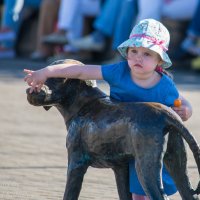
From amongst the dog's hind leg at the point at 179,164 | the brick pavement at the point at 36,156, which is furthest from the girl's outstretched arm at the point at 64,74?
the brick pavement at the point at 36,156

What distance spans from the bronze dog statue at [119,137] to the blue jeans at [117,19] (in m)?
6.90

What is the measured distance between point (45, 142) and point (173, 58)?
5313 mm

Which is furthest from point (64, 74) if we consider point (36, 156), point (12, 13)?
point (12, 13)

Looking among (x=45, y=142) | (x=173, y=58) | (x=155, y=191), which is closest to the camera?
(x=155, y=191)

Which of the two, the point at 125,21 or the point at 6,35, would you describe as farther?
the point at 6,35

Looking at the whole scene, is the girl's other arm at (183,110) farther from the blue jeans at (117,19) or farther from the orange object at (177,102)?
the blue jeans at (117,19)

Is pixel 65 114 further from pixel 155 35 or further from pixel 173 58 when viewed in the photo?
pixel 173 58

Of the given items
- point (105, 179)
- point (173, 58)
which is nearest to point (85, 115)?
point (105, 179)

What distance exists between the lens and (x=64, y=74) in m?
4.65

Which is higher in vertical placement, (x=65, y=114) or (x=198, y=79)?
(x=65, y=114)

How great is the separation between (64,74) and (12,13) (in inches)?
351

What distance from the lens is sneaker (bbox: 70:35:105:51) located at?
12336mm

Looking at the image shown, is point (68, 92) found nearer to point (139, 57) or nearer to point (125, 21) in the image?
point (139, 57)

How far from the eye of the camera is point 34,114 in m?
8.87
